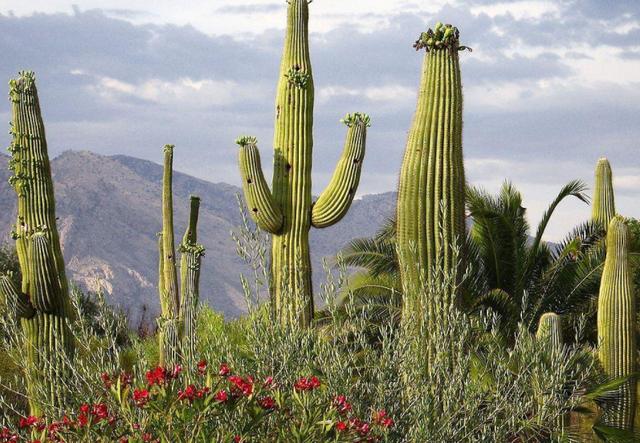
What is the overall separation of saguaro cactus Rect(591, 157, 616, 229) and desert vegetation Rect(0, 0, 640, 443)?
0.04 m

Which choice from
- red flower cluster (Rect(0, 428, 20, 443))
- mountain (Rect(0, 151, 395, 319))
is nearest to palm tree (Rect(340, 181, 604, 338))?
red flower cluster (Rect(0, 428, 20, 443))

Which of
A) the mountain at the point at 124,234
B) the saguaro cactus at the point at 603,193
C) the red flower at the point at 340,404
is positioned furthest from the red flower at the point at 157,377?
the mountain at the point at 124,234

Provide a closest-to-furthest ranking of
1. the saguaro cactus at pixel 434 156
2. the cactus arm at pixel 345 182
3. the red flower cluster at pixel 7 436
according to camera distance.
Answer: the red flower cluster at pixel 7 436, the saguaro cactus at pixel 434 156, the cactus arm at pixel 345 182

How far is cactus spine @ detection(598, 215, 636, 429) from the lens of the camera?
13477 millimetres

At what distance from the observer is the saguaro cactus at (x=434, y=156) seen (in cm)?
1088

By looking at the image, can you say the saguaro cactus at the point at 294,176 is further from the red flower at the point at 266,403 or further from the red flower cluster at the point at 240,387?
the red flower cluster at the point at 240,387

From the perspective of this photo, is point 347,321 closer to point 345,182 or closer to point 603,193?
point 345,182

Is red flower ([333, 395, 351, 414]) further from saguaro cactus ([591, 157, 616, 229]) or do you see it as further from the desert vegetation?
saguaro cactus ([591, 157, 616, 229])

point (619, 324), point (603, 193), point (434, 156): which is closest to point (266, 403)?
point (434, 156)

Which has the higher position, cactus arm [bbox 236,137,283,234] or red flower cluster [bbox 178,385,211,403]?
cactus arm [bbox 236,137,283,234]

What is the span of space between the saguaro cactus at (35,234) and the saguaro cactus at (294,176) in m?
2.55

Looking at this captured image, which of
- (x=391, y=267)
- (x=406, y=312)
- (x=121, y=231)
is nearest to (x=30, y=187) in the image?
(x=406, y=312)

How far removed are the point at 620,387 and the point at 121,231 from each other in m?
165

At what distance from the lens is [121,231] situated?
174 meters
